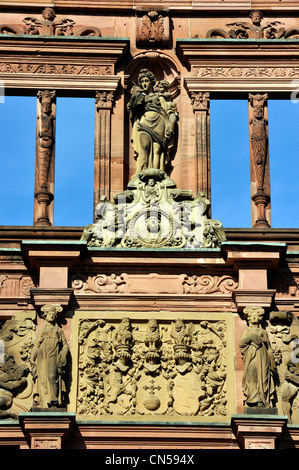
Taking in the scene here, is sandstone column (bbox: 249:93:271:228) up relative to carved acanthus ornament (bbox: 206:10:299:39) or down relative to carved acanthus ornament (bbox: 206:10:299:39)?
down

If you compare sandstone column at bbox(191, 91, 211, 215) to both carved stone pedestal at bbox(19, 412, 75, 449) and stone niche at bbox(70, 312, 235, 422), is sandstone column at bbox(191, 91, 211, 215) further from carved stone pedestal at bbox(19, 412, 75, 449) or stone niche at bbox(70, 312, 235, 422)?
carved stone pedestal at bbox(19, 412, 75, 449)

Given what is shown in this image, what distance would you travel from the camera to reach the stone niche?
824 inches

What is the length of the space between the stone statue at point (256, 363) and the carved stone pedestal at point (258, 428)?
0.28 meters

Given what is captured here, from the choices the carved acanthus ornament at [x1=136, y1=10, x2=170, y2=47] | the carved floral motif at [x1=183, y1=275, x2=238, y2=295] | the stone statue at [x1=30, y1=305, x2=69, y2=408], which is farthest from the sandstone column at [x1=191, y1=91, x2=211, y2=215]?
the stone statue at [x1=30, y1=305, x2=69, y2=408]

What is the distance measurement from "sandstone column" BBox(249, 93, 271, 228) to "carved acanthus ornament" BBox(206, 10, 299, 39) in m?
0.93

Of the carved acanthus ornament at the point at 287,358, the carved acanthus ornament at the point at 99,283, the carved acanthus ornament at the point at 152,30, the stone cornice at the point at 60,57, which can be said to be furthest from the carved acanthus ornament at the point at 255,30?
the carved acanthus ornament at the point at 287,358

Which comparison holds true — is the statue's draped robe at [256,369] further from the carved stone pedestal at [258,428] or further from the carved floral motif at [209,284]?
the carved floral motif at [209,284]

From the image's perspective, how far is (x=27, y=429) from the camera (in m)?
20.3

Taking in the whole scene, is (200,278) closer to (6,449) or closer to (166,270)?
(166,270)

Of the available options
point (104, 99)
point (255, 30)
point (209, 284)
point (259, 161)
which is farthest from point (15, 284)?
point (255, 30)

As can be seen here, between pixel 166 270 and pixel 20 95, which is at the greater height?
pixel 20 95
